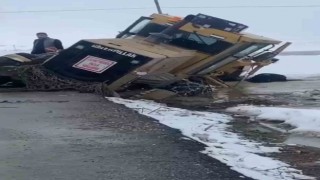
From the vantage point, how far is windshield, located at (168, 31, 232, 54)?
17312 mm

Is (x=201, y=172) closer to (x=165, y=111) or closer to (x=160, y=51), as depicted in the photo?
(x=165, y=111)

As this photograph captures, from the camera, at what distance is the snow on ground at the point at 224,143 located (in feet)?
19.1

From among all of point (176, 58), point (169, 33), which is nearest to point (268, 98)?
point (176, 58)

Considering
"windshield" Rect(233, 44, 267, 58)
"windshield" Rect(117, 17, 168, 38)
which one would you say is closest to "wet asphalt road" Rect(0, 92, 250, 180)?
"windshield" Rect(117, 17, 168, 38)

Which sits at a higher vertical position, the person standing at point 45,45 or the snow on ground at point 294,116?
the person standing at point 45,45

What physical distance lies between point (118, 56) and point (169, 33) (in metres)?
3.04

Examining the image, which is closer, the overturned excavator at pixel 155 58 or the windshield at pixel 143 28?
the overturned excavator at pixel 155 58

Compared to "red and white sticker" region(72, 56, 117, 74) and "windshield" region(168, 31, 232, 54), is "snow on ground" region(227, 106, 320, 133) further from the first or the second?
"windshield" region(168, 31, 232, 54)

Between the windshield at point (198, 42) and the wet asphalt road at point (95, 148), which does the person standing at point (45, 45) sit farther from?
the wet asphalt road at point (95, 148)

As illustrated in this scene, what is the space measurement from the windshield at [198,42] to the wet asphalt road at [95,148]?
6.83m

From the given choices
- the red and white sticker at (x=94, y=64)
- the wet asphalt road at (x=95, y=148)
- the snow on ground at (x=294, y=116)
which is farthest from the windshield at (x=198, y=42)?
the wet asphalt road at (x=95, y=148)

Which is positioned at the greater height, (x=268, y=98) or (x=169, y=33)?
(x=169, y=33)

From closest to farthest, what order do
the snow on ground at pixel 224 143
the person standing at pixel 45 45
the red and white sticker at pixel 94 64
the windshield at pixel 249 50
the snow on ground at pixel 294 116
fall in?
the snow on ground at pixel 224 143, the snow on ground at pixel 294 116, the red and white sticker at pixel 94 64, the windshield at pixel 249 50, the person standing at pixel 45 45

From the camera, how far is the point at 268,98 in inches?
595
